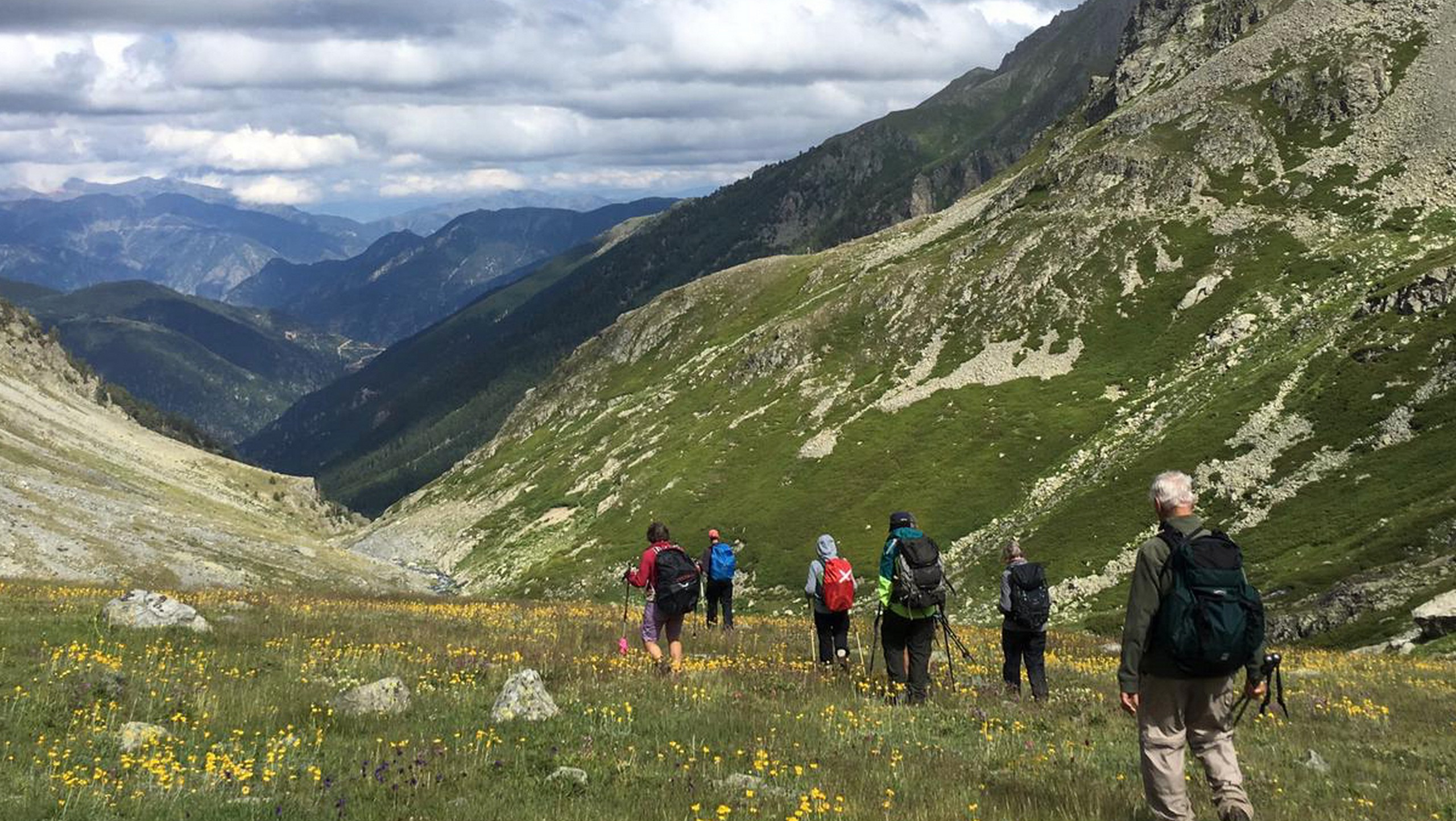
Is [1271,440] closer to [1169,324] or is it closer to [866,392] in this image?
[1169,324]

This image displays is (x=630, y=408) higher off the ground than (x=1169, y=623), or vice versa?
(x=630, y=408)

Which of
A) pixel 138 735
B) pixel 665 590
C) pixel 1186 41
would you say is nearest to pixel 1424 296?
pixel 665 590

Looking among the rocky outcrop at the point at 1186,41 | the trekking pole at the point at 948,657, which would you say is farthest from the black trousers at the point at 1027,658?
the rocky outcrop at the point at 1186,41

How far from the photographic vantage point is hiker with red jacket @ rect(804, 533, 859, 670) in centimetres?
2053

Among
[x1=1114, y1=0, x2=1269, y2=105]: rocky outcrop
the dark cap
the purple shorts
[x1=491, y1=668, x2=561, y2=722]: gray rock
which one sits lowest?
[x1=491, y1=668, x2=561, y2=722]: gray rock

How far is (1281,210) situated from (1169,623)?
381ft

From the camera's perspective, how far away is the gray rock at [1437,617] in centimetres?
3388

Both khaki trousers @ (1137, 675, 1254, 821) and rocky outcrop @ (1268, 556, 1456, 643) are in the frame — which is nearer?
khaki trousers @ (1137, 675, 1254, 821)

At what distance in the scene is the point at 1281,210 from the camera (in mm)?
106312

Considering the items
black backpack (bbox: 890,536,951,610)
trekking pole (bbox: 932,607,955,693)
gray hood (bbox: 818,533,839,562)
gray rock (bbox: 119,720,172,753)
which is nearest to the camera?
gray rock (bbox: 119,720,172,753)

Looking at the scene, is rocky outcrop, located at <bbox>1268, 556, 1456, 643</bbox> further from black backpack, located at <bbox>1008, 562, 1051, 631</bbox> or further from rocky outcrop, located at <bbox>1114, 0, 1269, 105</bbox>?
rocky outcrop, located at <bbox>1114, 0, 1269, 105</bbox>

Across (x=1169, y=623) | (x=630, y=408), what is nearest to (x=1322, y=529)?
(x=1169, y=623)

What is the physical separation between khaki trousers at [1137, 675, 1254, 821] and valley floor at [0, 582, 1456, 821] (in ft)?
1.73

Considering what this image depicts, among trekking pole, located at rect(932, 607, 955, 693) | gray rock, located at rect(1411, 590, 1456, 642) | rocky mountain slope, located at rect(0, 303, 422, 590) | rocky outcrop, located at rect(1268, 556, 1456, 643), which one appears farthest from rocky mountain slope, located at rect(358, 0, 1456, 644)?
rocky mountain slope, located at rect(0, 303, 422, 590)
